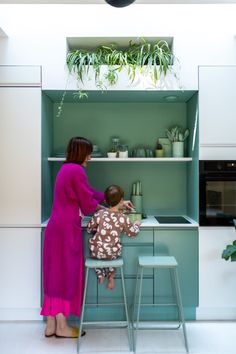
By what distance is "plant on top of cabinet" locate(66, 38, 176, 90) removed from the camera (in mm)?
3033

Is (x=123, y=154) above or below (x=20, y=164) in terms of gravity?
above

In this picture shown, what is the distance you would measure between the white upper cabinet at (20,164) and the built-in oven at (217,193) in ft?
4.54

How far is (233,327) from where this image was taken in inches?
119

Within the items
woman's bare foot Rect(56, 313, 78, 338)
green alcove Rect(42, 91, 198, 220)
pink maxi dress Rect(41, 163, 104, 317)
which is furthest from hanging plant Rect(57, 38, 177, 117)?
woman's bare foot Rect(56, 313, 78, 338)

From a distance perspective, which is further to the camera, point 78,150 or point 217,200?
point 217,200

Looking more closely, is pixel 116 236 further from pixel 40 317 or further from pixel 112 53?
pixel 112 53

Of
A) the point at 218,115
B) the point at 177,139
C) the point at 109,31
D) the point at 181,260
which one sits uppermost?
the point at 109,31

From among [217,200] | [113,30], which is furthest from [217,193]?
[113,30]

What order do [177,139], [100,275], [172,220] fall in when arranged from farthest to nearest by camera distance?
[177,139] < [172,220] < [100,275]

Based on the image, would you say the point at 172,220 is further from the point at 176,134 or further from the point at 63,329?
the point at 63,329

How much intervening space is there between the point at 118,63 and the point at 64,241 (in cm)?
152

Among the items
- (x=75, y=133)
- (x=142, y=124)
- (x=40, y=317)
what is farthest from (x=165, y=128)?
(x=40, y=317)

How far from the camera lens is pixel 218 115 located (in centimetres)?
312

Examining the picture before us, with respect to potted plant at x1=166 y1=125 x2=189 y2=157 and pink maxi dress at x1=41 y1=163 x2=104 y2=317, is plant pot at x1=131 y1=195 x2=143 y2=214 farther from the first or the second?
pink maxi dress at x1=41 y1=163 x2=104 y2=317
